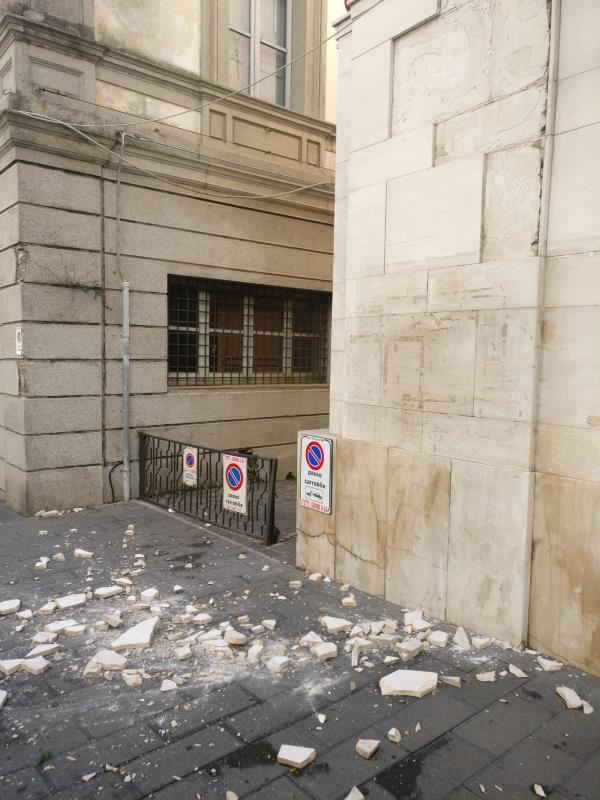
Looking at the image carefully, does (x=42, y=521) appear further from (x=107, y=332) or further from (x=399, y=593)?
(x=399, y=593)

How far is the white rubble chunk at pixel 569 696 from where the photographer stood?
3.64 m

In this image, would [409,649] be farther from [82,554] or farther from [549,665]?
[82,554]

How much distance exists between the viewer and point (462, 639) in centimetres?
447

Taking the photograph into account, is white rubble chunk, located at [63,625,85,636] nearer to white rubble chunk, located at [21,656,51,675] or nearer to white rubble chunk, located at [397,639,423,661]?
white rubble chunk, located at [21,656,51,675]

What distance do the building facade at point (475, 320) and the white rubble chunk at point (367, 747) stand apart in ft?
5.43

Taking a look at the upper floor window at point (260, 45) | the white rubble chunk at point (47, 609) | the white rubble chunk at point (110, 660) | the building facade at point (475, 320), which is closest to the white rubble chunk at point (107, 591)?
the white rubble chunk at point (47, 609)

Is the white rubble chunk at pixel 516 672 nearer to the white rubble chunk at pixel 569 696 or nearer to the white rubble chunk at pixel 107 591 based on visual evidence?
the white rubble chunk at pixel 569 696

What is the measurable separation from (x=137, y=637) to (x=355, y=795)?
2.19 metres

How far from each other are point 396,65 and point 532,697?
512cm

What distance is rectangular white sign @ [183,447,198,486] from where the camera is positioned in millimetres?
8070

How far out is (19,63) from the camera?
7.74 metres

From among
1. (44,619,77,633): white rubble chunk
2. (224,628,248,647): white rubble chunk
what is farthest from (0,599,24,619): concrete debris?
(224,628,248,647): white rubble chunk

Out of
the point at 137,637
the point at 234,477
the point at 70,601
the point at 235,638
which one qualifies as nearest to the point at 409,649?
the point at 235,638

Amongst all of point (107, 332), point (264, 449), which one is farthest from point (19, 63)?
point (264, 449)
